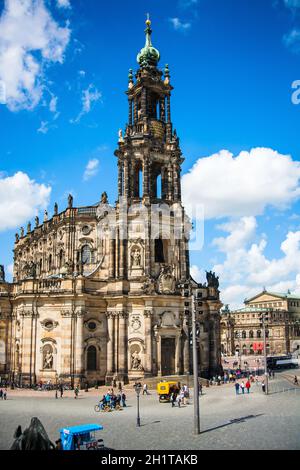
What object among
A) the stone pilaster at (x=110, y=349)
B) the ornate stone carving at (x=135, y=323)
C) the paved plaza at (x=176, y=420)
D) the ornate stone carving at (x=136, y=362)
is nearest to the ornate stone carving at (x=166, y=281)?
the ornate stone carving at (x=135, y=323)

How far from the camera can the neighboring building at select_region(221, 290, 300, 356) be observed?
12900 centimetres

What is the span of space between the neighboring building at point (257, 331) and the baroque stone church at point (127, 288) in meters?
72.1

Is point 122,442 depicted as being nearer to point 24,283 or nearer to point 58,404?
point 58,404

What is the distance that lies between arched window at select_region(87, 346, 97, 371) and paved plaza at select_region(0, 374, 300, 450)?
6681mm

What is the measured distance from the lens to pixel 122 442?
22.4 m

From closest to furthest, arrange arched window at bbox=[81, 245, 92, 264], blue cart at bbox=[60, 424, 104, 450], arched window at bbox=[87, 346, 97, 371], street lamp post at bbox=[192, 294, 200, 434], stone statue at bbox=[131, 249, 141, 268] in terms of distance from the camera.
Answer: blue cart at bbox=[60, 424, 104, 450] → street lamp post at bbox=[192, 294, 200, 434] → arched window at bbox=[87, 346, 97, 371] → stone statue at bbox=[131, 249, 141, 268] → arched window at bbox=[81, 245, 92, 264]

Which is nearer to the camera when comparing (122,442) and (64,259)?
(122,442)

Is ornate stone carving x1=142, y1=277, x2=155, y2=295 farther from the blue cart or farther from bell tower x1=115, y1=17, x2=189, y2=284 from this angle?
the blue cart

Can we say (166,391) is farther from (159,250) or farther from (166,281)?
(159,250)

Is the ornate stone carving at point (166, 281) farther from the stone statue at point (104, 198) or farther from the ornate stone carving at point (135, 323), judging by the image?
the stone statue at point (104, 198)

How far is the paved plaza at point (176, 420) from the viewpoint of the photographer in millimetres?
22062

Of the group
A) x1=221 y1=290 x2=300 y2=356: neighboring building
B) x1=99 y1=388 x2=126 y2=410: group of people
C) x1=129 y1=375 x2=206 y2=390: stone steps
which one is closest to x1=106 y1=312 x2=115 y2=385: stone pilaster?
x1=129 y1=375 x2=206 y2=390: stone steps
